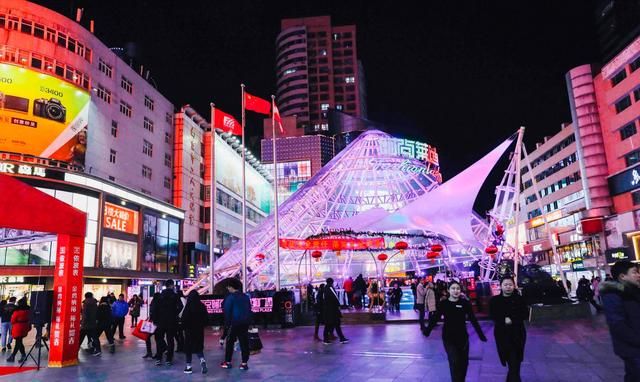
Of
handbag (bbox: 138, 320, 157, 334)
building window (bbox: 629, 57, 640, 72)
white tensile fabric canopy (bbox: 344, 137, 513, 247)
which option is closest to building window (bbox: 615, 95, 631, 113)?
building window (bbox: 629, 57, 640, 72)

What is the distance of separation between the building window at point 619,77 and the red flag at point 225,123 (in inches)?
1436

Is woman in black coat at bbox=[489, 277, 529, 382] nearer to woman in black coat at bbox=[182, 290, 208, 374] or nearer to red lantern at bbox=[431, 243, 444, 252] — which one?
woman in black coat at bbox=[182, 290, 208, 374]

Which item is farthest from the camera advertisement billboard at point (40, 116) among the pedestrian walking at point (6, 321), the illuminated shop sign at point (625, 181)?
the illuminated shop sign at point (625, 181)

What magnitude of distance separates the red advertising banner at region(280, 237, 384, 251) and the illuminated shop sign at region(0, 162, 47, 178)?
19752mm

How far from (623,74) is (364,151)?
24544 mm

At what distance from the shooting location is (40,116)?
34000mm

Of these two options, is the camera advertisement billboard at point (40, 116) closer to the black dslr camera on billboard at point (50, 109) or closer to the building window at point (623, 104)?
the black dslr camera on billboard at point (50, 109)

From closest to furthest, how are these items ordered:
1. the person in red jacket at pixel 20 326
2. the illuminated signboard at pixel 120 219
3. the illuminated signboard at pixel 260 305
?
1. the person in red jacket at pixel 20 326
2. the illuminated signboard at pixel 260 305
3. the illuminated signboard at pixel 120 219

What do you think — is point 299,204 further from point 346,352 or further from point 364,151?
point 346,352

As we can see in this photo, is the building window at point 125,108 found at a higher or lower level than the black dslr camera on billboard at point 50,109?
higher

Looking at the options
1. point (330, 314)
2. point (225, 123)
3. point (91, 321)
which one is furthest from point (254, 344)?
point (225, 123)

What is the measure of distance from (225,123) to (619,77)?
3764cm

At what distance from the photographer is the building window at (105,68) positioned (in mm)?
41041

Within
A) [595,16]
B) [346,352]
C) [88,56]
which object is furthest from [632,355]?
[595,16]
